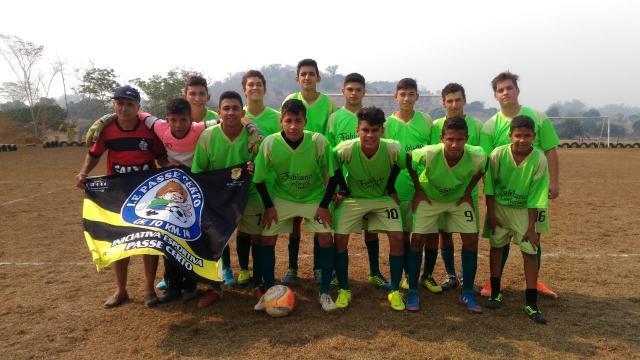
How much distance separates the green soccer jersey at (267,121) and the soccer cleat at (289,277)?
1.56 meters

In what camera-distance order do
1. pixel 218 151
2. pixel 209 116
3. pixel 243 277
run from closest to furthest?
pixel 218 151
pixel 243 277
pixel 209 116

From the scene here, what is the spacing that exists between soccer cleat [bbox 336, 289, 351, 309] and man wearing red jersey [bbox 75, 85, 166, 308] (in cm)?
176

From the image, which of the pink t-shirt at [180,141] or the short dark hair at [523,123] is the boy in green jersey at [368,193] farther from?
the pink t-shirt at [180,141]

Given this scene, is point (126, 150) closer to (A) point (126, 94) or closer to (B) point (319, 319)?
(A) point (126, 94)

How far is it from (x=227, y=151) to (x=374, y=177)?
1.46 metres

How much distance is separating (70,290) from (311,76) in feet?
11.2

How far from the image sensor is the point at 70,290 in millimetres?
4469

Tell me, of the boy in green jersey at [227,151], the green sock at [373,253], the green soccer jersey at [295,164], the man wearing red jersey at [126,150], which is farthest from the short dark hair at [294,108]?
the green sock at [373,253]

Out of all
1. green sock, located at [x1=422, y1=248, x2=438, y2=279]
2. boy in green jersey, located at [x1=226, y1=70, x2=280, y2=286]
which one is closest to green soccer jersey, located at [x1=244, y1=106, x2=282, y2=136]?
boy in green jersey, located at [x1=226, y1=70, x2=280, y2=286]

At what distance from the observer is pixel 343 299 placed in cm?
404

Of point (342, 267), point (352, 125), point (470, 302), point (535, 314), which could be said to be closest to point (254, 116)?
point (352, 125)

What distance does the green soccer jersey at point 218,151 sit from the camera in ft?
13.7

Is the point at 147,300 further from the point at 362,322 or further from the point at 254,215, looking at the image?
the point at 362,322

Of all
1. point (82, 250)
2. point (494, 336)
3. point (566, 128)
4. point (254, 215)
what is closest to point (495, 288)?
point (494, 336)
